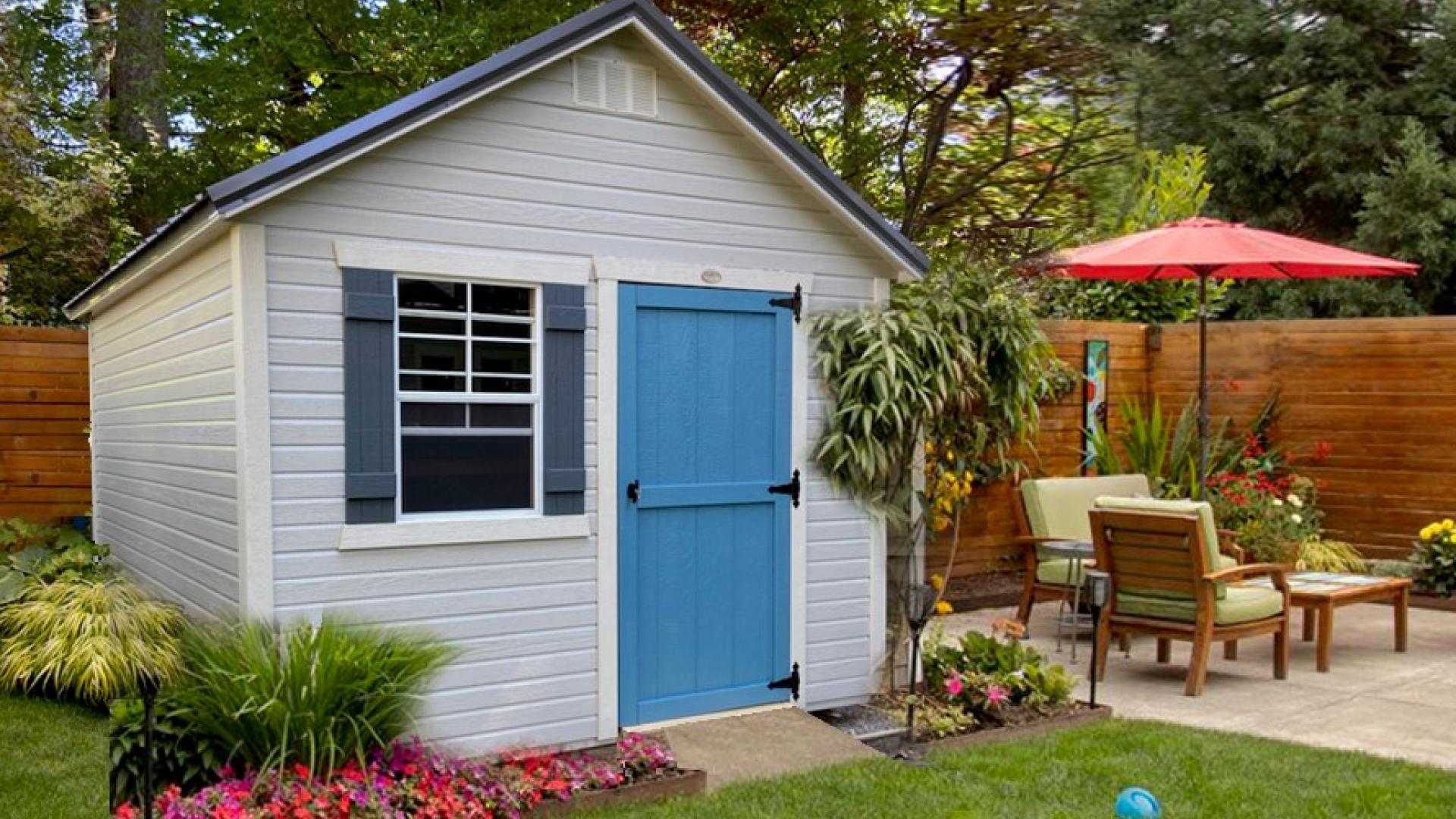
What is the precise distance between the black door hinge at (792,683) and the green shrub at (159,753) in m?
2.58

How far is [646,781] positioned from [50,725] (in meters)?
2.94

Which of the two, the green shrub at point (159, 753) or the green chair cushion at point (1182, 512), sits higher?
the green chair cushion at point (1182, 512)

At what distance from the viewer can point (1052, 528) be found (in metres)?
7.79

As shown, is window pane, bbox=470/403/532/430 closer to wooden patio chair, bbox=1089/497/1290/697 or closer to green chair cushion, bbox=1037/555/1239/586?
wooden patio chair, bbox=1089/497/1290/697

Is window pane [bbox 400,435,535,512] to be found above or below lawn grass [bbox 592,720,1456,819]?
above

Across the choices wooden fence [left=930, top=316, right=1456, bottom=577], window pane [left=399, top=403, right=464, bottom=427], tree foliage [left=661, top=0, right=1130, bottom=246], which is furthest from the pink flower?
tree foliage [left=661, top=0, right=1130, bottom=246]

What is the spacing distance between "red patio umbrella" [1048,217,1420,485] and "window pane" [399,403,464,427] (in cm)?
444

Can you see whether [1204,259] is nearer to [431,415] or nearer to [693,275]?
[693,275]

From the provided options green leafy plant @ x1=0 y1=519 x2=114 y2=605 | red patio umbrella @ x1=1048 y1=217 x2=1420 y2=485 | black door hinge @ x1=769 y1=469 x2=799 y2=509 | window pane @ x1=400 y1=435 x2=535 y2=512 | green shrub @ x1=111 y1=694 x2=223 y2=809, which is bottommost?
green shrub @ x1=111 y1=694 x2=223 y2=809

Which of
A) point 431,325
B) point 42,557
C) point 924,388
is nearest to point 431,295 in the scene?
point 431,325

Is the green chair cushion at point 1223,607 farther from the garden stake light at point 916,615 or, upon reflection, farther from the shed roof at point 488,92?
the shed roof at point 488,92

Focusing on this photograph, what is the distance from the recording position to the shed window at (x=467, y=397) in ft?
15.5

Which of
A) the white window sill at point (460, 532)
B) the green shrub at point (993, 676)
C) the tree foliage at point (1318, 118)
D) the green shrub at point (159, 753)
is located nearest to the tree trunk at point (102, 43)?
the white window sill at point (460, 532)

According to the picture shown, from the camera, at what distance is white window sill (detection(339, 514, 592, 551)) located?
14.9ft
